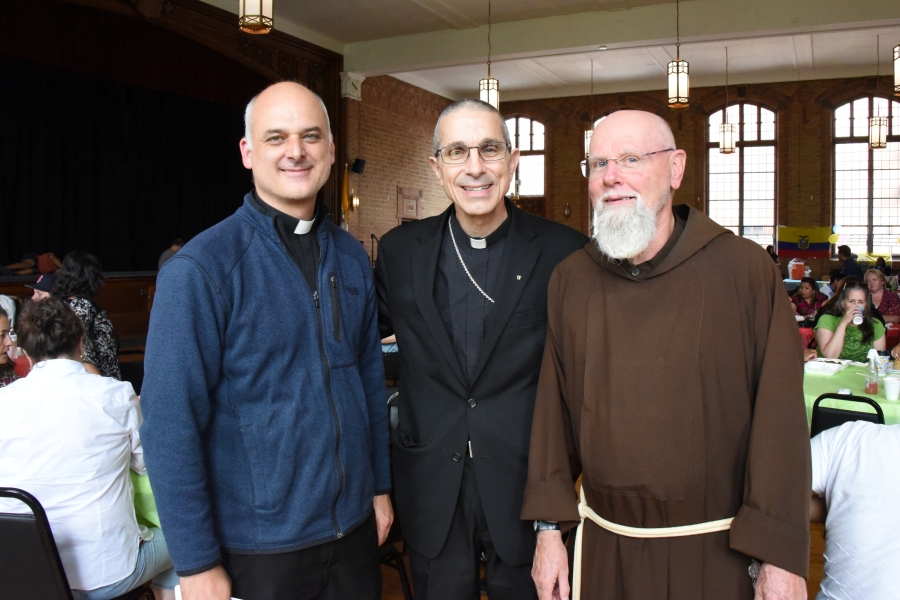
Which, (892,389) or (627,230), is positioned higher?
(627,230)

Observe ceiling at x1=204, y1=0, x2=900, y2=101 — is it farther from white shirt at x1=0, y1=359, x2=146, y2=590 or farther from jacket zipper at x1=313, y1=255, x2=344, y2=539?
jacket zipper at x1=313, y1=255, x2=344, y2=539

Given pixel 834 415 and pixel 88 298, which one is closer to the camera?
pixel 834 415

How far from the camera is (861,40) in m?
13.1

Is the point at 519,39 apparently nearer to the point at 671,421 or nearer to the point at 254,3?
the point at 254,3

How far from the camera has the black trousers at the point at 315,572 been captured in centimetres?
167

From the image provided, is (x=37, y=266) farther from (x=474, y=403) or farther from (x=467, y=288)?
(x=474, y=403)

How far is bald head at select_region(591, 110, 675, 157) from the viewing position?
1.82 meters

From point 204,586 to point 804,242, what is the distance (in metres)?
16.8

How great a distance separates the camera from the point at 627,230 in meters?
1.78

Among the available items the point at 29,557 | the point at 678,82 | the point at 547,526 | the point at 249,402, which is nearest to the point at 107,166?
the point at 678,82

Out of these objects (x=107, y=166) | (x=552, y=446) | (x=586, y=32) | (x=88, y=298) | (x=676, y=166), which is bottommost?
(x=552, y=446)

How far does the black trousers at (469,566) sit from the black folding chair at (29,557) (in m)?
1.16

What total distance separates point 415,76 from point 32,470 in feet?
45.2

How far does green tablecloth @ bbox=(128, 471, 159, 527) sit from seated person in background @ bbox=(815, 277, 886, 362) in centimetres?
471
